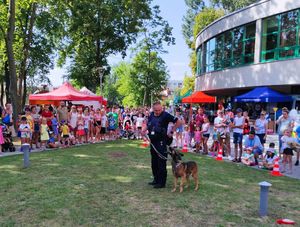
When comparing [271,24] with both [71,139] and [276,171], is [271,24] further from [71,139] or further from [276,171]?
[276,171]

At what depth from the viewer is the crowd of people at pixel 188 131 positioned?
34.1 feet

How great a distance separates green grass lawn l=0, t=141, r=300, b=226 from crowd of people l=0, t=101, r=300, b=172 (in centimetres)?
116

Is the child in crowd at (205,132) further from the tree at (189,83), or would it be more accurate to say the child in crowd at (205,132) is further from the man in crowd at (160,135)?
the tree at (189,83)

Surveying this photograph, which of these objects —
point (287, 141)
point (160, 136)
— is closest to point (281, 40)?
point (287, 141)

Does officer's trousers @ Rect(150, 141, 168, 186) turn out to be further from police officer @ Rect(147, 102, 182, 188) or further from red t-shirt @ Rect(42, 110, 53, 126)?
red t-shirt @ Rect(42, 110, 53, 126)

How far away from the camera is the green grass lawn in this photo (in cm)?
532

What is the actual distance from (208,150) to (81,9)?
21.2 meters

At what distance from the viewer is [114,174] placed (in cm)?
835

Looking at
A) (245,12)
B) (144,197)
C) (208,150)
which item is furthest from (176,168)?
(245,12)

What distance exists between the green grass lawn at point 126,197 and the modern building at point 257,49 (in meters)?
13.8

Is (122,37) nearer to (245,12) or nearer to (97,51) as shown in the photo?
(97,51)

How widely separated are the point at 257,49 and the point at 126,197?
19690 mm

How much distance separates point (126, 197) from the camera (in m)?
6.43

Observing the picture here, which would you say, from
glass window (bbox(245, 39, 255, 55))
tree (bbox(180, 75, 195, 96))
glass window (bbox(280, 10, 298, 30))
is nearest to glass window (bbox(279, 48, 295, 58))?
glass window (bbox(280, 10, 298, 30))
